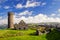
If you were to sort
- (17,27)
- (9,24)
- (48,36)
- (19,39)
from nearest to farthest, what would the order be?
(19,39) < (48,36) < (17,27) < (9,24)

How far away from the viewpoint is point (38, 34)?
79375 mm

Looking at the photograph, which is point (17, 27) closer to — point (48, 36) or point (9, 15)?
point (9, 15)

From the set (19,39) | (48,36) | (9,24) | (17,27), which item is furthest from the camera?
(9,24)

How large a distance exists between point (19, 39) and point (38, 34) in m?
12.8

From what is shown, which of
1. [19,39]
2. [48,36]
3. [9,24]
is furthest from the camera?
[9,24]

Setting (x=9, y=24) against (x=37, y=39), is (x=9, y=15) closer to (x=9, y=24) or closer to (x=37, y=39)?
(x=9, y=24)

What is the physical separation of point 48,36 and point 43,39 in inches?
195

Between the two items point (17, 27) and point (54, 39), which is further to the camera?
point (17, 27)

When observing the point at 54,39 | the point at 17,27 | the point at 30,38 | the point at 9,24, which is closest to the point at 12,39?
the point at 30,38

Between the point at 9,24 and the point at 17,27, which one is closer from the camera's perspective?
the point at 17,27

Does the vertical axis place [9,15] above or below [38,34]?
above

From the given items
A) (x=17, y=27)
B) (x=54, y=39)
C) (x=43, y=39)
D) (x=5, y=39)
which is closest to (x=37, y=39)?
(x=43, y=39)

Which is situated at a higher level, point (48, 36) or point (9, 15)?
point (9, 15)

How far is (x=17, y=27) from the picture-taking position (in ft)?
352
